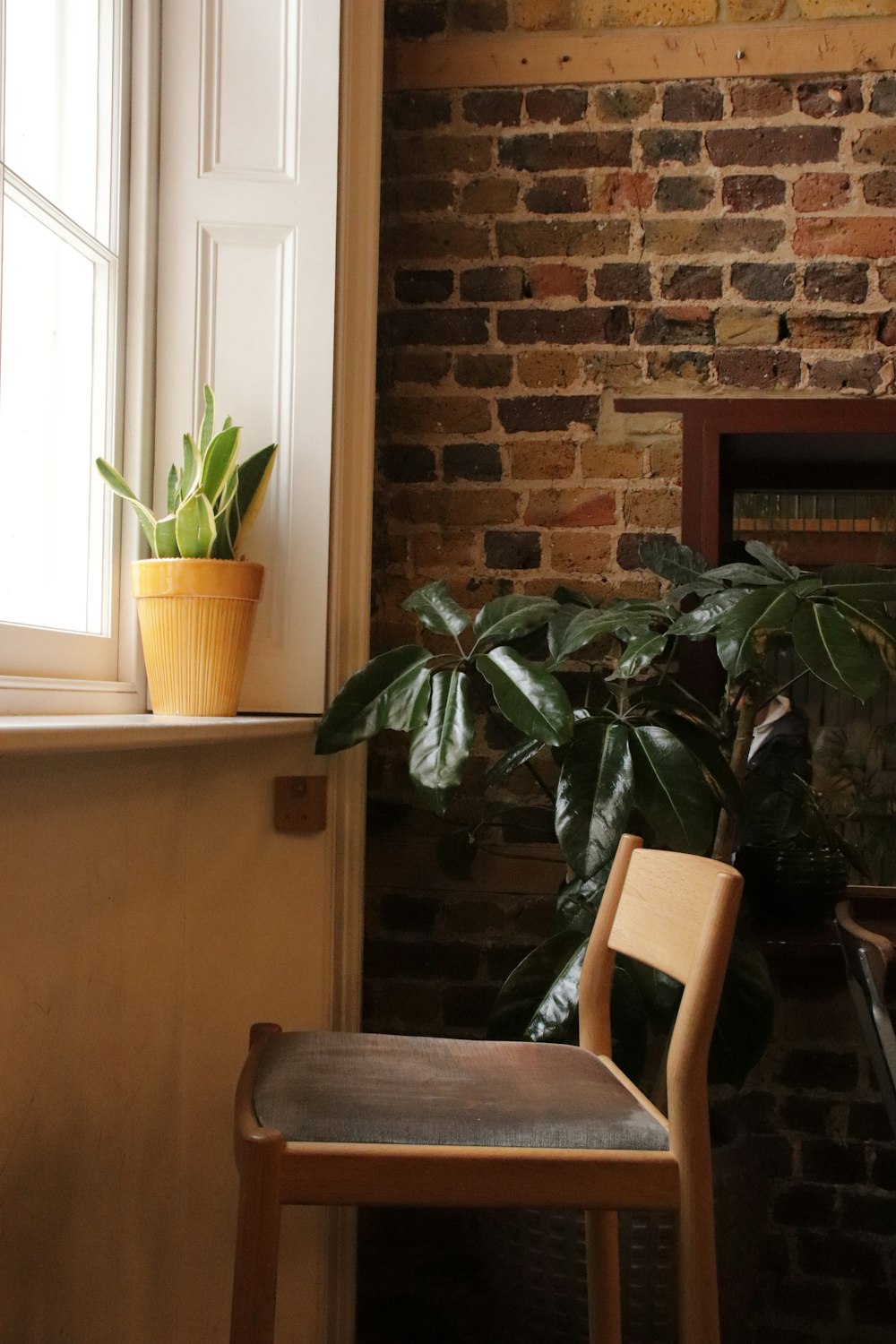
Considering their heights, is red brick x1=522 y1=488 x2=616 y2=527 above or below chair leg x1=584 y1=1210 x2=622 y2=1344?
above

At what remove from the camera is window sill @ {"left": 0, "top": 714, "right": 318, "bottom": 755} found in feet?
3.56

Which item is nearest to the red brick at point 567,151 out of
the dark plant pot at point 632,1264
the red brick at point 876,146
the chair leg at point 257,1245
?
the red brick at point 876,146

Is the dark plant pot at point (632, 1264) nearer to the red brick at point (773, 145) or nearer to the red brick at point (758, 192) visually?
the red brick at point (758, 192)

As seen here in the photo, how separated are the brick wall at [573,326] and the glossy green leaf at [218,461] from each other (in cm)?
73

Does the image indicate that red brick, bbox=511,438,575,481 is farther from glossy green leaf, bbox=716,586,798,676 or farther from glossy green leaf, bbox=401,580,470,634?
glossy green leaf, bbox=716,586,798,676

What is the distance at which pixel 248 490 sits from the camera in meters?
1.98

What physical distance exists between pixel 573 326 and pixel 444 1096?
1.77 meters

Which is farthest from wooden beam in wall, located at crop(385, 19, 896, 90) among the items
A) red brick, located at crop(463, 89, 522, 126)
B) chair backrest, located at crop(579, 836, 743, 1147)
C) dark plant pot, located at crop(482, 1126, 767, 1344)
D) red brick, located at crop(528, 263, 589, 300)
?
dark plant pot, located at crop(482, 1126, 767, 1344)

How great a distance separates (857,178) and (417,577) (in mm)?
1257

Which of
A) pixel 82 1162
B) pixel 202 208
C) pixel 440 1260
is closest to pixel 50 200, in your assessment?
pixel 202 208

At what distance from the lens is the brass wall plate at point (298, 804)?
214 centimetres

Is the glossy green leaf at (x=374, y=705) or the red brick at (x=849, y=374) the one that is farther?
the red brick at (x=849, y=374)

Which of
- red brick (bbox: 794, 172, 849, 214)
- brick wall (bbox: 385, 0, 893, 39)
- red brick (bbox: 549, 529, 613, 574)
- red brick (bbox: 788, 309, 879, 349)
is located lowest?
red brick (bbox: 549, 529, 613, 574)

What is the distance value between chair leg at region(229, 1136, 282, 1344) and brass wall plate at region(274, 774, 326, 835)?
0.99 meters
